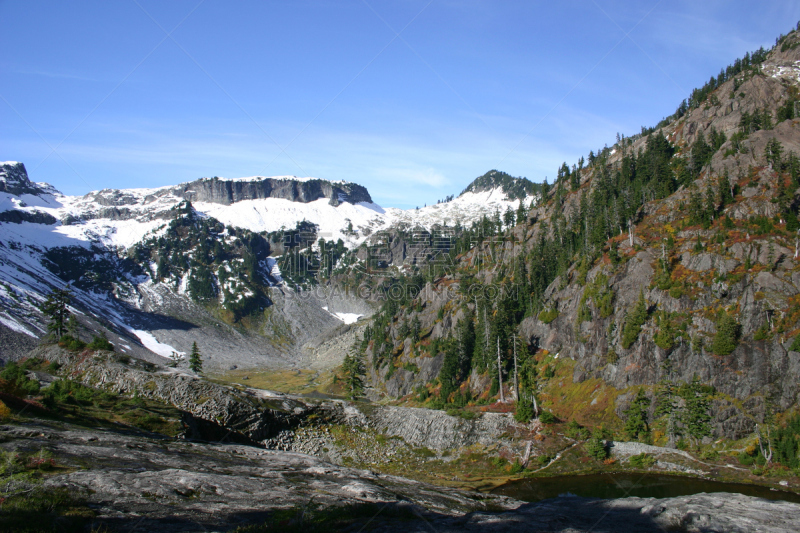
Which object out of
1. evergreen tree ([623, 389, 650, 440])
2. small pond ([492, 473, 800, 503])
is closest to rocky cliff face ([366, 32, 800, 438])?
evergreen tree ([623, 389, 650, 440])

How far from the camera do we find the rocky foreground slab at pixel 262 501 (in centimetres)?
1973

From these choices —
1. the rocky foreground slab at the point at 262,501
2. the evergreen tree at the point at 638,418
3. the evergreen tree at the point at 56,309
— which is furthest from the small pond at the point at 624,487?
the evergreen tree at the point at 56,309

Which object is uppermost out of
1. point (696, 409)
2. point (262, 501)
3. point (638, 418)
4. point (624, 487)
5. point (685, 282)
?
point (685, 282)

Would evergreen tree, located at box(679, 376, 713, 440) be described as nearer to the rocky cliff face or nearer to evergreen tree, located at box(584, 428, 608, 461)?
the rocky cliff face

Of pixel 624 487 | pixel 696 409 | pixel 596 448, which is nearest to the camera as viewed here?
pixel 624 487

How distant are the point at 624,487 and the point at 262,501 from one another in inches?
1971

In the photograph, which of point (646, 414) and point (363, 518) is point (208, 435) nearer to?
point (363, 518)

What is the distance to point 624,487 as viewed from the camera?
178 ft

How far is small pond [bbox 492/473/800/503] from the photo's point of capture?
50906 millimetres

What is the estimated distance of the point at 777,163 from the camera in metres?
114

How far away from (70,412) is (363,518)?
31211 millimetres

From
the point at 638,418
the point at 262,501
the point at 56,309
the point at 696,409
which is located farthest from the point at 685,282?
the point at 56,309

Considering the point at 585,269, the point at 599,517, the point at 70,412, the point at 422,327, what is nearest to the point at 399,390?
the point at 422,327

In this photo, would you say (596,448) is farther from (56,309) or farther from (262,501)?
(56,309)
